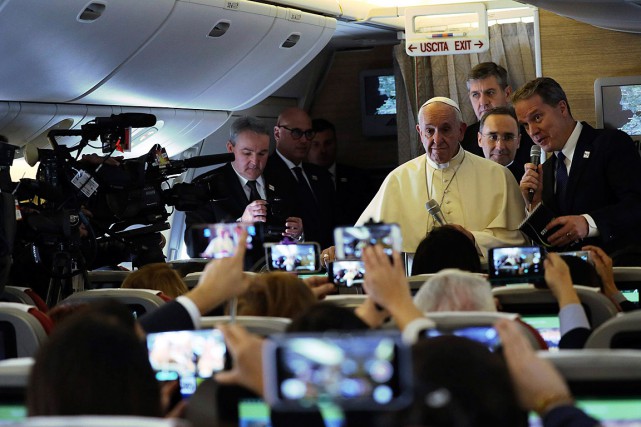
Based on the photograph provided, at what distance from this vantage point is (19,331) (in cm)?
475

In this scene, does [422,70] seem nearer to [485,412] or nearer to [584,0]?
[584,0]

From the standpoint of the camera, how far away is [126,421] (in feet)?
6.67

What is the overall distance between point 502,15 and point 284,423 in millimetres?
12324

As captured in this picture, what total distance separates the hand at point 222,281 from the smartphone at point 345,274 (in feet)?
5.12

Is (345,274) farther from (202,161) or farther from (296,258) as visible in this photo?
(202,161)

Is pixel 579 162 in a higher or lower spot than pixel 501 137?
lower

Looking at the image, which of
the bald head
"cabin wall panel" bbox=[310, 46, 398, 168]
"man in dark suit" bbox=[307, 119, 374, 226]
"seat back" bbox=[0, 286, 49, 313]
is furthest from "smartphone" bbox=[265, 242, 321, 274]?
"cabin wall panel" bbox=[310, 46, 398, 168]

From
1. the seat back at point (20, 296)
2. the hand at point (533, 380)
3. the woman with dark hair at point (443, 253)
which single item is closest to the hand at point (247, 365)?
→ the hand at point (533, 380)

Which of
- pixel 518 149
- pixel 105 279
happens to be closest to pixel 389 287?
pixel 105 279

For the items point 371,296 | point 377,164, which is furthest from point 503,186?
point 377,164

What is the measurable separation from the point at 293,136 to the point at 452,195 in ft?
11.3

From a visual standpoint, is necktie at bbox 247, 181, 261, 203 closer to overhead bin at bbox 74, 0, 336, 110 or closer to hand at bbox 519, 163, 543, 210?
overhead bin at bbox 74, 0, 336, 110

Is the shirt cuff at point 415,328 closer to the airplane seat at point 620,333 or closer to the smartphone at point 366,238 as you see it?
the smartphone at point 366,238

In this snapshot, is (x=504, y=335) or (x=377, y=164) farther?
(x=377, y=164)
